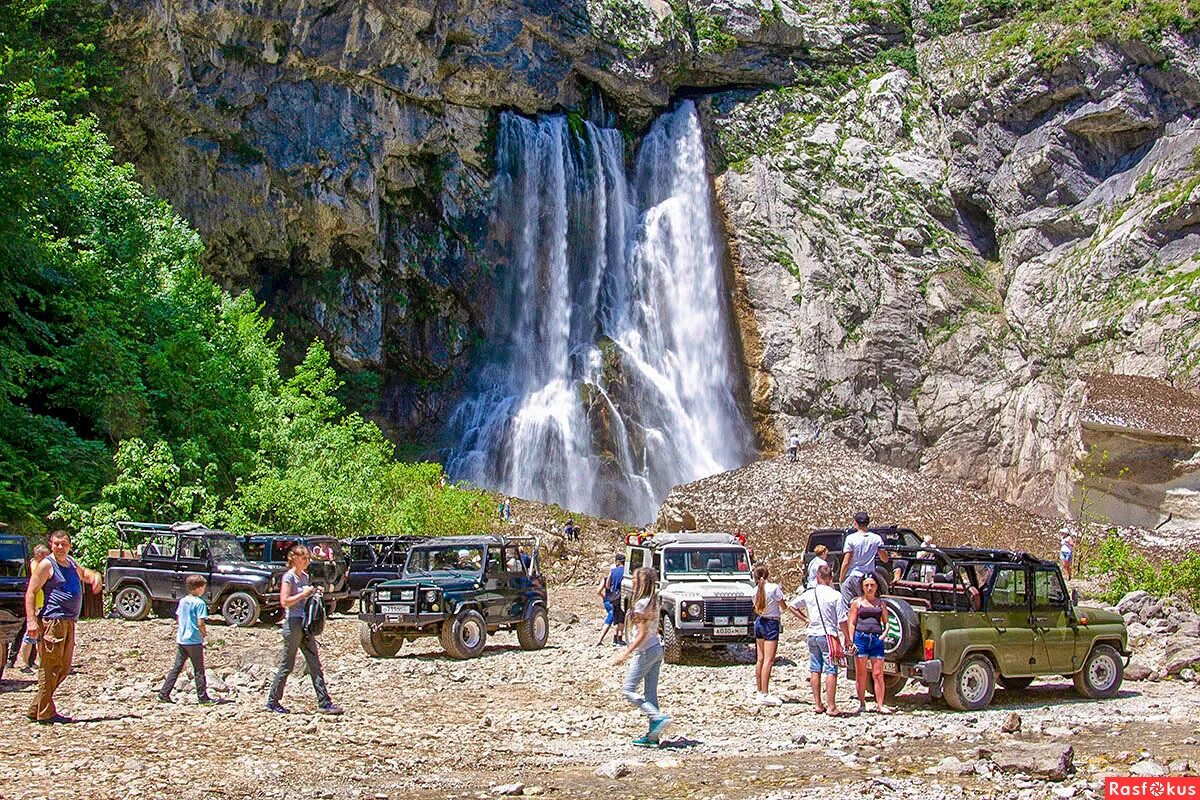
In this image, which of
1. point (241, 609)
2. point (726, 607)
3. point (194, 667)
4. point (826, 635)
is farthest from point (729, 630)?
point (241, 609)

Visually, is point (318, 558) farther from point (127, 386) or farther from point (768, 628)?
point (768, 628)

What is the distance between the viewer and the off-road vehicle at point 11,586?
42.7 feet

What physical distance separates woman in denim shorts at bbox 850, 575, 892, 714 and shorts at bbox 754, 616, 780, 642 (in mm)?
1583

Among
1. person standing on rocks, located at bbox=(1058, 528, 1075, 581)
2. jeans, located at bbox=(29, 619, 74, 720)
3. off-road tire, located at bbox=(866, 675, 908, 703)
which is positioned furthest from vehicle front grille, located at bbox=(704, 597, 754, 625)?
person standing on rocks, located at bbox=(1058, 528, 1075, 581)

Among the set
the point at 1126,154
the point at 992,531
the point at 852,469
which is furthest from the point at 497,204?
the point at 1126,154

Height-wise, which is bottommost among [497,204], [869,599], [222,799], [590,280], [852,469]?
[222,799]

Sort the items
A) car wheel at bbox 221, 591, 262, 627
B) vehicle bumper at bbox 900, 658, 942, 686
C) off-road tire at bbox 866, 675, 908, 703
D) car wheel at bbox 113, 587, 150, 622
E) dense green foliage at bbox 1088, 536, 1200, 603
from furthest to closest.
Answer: dense green foliage at bbox 1088, 536, 1200, 603 < car wheel at bbox 113, 587, 150, 622 < car wheel at bbox 221, 591, 262, 627 < off-road tire at bbox 866, 675, 908, 703 < vehicle bumper at bbox 900, 658, 942, 686

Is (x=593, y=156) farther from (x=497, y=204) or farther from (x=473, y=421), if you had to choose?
(x=473, y=421)

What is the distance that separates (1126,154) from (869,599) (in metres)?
46.3

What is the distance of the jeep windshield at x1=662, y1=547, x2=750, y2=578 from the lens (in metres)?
16.8

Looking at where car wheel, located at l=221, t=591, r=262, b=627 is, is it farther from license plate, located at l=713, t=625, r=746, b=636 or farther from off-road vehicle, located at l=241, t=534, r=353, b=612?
license plate, located at l=713, t=625, r=746, b=636

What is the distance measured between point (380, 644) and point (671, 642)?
4.57 metres

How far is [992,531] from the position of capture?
3072cm

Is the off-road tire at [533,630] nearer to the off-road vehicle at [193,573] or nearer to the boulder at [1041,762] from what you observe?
the off-road vehicle at [193,573]
